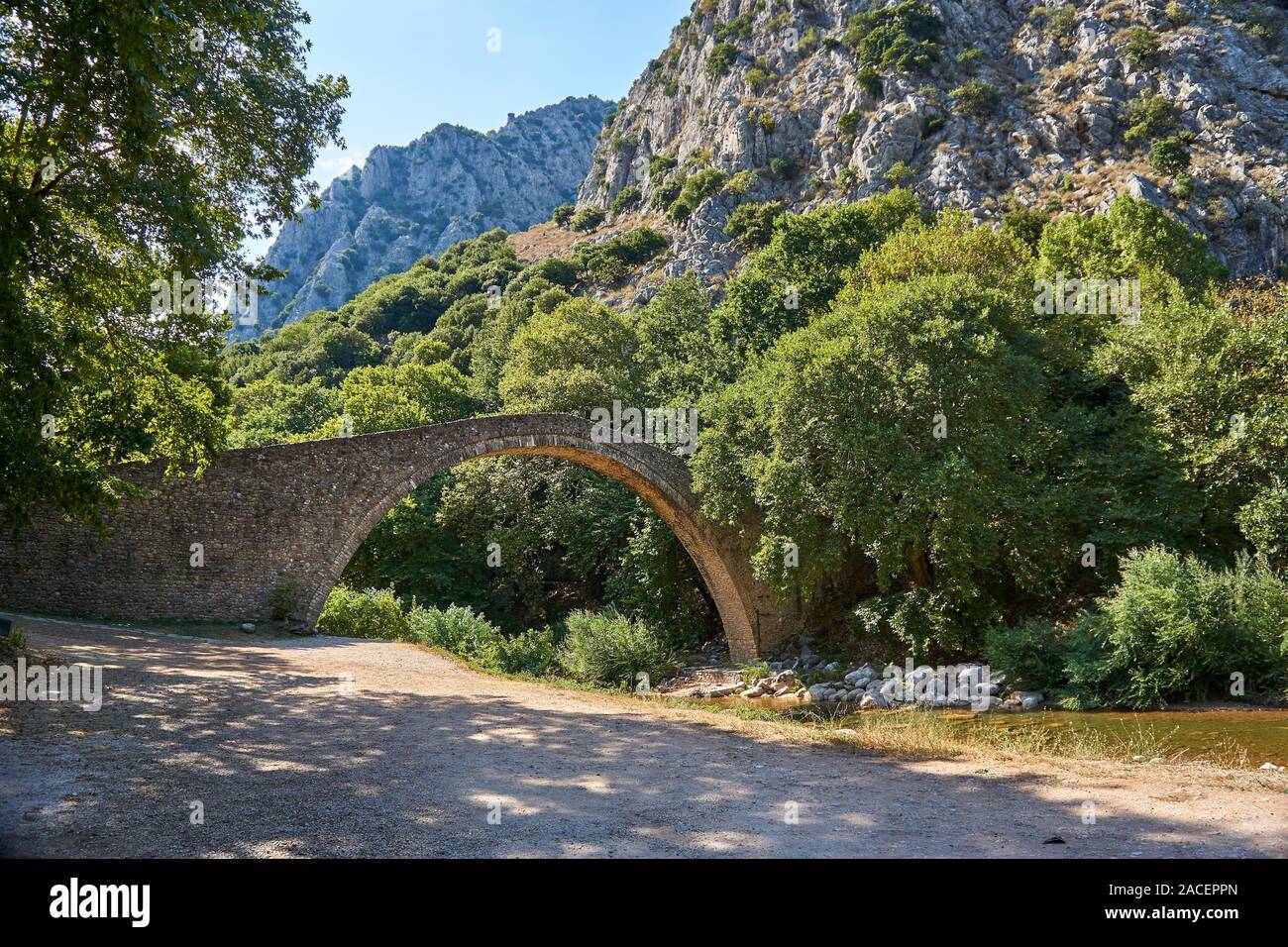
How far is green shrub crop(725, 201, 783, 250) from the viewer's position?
56.1m

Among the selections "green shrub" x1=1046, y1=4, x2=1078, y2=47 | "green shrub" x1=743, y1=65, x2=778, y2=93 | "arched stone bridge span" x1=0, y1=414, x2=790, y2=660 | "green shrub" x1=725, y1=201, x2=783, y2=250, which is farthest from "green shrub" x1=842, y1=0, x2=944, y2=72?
"arched stone bridge span" x1=0, y1=414, x2=790, y2=660

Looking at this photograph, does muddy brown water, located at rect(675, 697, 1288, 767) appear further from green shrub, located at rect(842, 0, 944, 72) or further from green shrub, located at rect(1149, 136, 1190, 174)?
green shrub, located at rect(842, 0, 944, 72)

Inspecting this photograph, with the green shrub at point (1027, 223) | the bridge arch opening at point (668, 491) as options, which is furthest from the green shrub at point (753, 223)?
the bridge arch opening at point (668, 491)

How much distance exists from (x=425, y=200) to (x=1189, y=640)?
143m

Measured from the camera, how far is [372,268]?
4860 inches

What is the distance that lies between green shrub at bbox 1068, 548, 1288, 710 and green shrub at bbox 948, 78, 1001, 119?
48.6 m

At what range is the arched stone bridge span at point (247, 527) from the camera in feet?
48.9

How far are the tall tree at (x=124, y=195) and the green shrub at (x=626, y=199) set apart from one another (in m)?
72.6

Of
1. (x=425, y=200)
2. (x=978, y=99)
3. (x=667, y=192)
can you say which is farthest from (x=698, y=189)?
(x=425, y=200)

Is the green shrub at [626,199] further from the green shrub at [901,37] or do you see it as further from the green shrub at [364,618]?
the green shrub at [364,618]

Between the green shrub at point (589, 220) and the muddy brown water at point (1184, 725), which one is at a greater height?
the green shrub at point (589, 220)

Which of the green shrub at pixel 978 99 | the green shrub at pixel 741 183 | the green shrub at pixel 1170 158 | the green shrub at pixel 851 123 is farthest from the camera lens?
the green shrub at pixel 741 183

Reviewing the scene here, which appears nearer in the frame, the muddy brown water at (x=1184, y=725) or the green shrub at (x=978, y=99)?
the muddy brown water at (x=1184, y=725)
